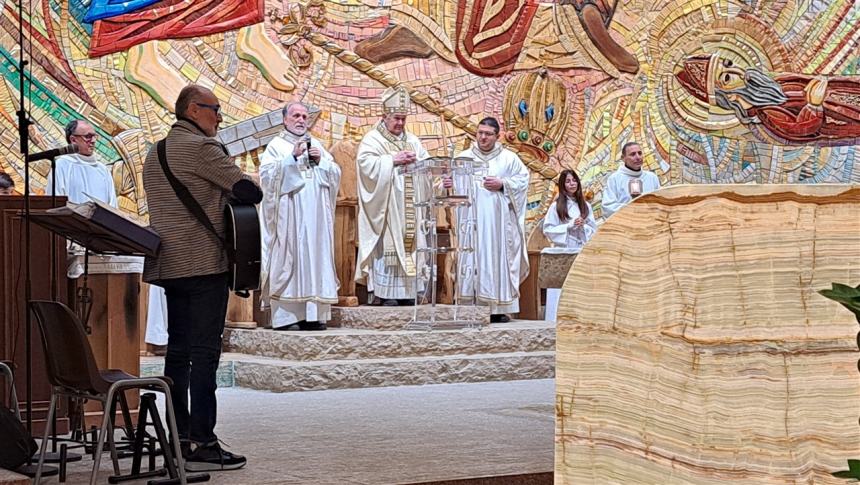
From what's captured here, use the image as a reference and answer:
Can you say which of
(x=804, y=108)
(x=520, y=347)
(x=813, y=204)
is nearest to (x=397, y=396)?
(x=520, y=347)

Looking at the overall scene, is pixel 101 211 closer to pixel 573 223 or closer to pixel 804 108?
pixel 573 223

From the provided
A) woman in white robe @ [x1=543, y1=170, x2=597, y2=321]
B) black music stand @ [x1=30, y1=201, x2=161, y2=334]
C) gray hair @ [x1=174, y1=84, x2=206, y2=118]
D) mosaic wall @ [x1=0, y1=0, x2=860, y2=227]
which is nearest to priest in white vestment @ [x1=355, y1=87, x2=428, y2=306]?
mosaic wall @ [x1=0, y1=0, x2=860, y2=227]

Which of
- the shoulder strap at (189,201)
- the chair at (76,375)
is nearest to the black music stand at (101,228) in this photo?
the shoulder strap at (189,201)

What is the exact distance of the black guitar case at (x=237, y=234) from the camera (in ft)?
17.8

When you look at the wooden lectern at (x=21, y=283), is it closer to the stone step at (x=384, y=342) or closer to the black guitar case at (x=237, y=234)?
the black guitar case at (x=237, y=234)

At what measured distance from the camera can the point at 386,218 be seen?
37.2 feet

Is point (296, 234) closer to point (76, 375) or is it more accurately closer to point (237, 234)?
point (237, 234)

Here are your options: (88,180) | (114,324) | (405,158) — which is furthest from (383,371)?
(88,180)

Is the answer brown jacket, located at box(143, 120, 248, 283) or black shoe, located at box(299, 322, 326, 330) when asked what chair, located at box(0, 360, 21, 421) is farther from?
black shoe, located at box(299, 322, 326, 330)

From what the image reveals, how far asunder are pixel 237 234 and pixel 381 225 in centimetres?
592

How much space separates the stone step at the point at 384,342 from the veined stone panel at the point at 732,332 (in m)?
7.32

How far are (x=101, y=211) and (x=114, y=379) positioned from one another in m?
0.70

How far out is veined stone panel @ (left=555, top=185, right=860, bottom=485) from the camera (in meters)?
2.21

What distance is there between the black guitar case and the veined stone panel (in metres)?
3.23
